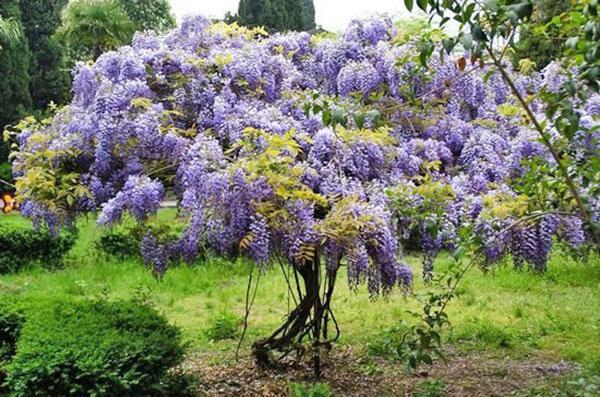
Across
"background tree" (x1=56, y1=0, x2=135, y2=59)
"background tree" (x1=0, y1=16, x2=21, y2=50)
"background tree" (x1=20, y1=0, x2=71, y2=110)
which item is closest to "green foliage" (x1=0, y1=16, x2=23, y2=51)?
"background tree" (x1=0, y1=16, x2=21, y2=50)

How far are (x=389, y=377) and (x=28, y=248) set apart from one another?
6901 mm

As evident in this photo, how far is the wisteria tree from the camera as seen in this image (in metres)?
4.18

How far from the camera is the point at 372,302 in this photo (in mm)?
6359

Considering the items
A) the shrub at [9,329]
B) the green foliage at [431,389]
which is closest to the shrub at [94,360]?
the shrub at [9,329]

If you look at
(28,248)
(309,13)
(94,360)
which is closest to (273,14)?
(309,13)

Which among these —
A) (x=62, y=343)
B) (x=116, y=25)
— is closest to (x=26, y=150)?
(x=62, y=343)

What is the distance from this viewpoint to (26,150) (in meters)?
5.29

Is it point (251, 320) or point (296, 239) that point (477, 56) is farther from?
point (251, 320)

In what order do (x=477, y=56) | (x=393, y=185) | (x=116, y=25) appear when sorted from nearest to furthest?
(x=477, y=56)
(x=393, y=185)
(x=116, y=25)

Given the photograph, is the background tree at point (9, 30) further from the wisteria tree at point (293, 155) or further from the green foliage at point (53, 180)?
the green foliage at point (53, 180)

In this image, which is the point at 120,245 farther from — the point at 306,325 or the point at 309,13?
the point at 309,13

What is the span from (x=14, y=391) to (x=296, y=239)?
6.15 feet

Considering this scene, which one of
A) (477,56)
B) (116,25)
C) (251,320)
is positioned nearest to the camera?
(477,56)

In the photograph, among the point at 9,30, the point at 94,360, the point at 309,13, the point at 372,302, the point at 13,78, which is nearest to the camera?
the point at 94,360
